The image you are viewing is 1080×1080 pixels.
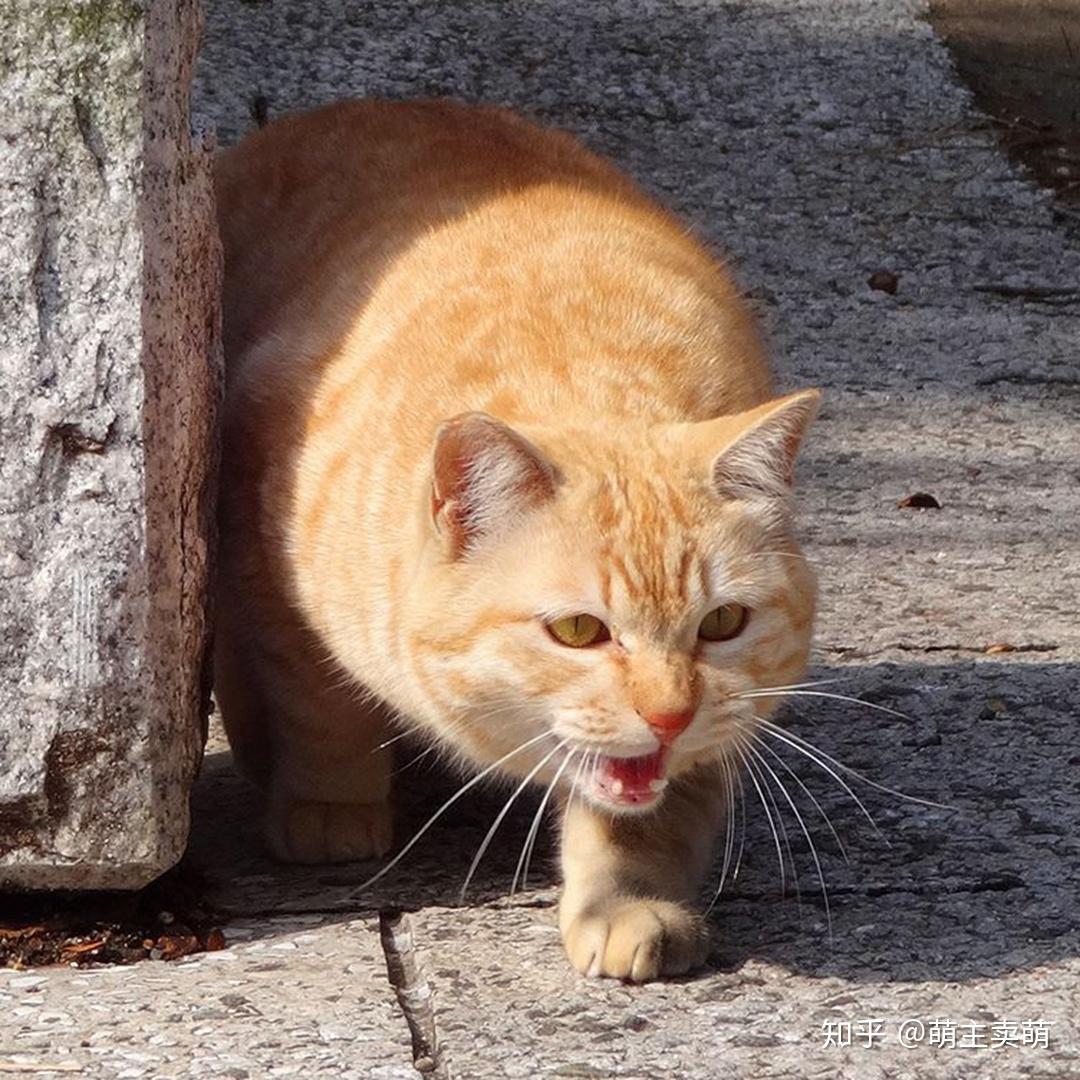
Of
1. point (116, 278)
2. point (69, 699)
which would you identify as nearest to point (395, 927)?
point (69, 699)

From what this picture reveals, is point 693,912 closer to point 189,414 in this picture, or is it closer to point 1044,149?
point 189,414

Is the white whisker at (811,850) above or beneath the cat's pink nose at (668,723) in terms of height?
beneath

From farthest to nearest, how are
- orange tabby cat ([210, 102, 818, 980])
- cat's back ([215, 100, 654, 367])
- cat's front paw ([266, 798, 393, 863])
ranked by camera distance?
cat's back ([215, 100, 654, 367])
cat's front paw ([266, 798, 393, 863])
orange tabby cat ([210, 102, 818, 980])

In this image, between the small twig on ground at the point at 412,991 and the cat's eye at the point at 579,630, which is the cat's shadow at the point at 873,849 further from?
the cat's eye at the point at 579,630

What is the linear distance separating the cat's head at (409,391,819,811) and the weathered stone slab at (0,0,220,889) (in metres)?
0.38

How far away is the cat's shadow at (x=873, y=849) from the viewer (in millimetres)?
2885

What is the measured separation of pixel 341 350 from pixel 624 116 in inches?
138

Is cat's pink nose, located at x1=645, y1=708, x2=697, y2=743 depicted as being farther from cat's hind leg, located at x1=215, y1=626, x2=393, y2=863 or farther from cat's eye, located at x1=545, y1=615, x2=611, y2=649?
cat's hind leg, located at x1=215, y1=626, x2=393, y2=863

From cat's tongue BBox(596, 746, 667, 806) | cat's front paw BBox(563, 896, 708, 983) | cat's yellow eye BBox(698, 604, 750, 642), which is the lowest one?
cat's front paw BBox(563, 896, 708, 983)

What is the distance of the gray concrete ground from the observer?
2594mm

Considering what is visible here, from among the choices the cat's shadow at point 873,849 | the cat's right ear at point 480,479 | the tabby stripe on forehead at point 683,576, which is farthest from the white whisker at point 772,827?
the cat's right ear at point 480,479

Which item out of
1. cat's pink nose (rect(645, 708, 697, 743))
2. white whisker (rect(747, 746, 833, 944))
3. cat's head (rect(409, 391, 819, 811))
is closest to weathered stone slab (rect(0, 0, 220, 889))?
cat's head (rect(409, 391, 819, 811))

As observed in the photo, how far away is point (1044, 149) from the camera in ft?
21.6

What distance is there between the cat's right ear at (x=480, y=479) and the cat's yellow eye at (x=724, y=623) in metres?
0.27
